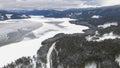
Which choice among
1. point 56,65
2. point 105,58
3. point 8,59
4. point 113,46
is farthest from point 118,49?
point 8,59

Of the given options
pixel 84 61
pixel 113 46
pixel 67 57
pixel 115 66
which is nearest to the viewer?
pixel 115 66

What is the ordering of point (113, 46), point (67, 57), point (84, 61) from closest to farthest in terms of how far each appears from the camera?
point (84, 61) < point (67, 57) < point (113, 46)

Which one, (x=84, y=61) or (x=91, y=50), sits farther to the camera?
(x=91, y=50)

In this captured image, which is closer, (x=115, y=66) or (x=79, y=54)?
(x=115, y=66)

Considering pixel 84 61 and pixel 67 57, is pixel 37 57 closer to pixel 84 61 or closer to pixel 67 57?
pixel 67 57

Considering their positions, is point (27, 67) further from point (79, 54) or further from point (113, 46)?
point (113, 46)

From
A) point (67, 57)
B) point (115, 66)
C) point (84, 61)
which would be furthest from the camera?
point (67, 57)

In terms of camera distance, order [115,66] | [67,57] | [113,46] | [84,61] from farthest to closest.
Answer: [113,46], [67,57], [84,61], [115,66]

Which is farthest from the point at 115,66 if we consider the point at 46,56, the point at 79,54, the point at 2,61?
the point at 2,61

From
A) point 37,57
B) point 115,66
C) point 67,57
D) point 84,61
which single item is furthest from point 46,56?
point 115,66
